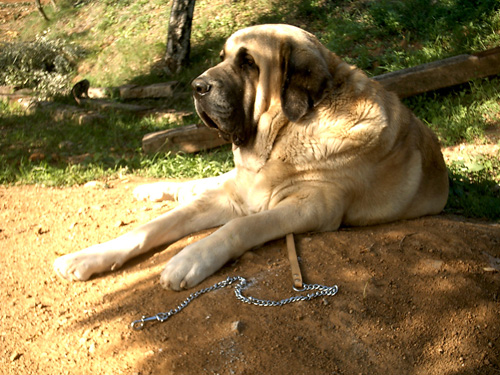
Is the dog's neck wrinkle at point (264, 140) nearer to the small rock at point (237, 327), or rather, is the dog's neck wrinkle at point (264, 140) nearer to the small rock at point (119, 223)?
the small rock at point (119, 223)

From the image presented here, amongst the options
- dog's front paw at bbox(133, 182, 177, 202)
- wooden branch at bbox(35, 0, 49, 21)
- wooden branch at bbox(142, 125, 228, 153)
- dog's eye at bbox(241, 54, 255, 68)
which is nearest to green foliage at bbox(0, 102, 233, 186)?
wooden branch at bbox(142, 125, 228, 153)

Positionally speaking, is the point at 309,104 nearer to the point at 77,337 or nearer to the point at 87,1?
the point at 77,337

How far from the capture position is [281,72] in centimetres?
331

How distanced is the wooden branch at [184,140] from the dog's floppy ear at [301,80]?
2.90 metres

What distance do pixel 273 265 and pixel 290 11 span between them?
8013 mm

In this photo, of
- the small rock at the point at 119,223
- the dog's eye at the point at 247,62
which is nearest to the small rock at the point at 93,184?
the small rock at the point at 119,223

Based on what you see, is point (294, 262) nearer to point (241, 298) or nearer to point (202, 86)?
point (241, 298)

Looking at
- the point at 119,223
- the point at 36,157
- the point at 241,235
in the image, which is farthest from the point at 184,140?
the point at 241,235

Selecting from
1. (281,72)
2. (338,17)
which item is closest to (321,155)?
(281,72)

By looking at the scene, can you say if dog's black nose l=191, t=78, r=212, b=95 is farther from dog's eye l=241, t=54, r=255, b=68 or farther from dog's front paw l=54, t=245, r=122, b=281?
dog's front paw l=54, t=245, r=122, b=281

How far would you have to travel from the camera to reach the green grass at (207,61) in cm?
560

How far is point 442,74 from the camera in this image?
6234 mm

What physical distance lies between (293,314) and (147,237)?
120cm

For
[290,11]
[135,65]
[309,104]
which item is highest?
[309,104]
